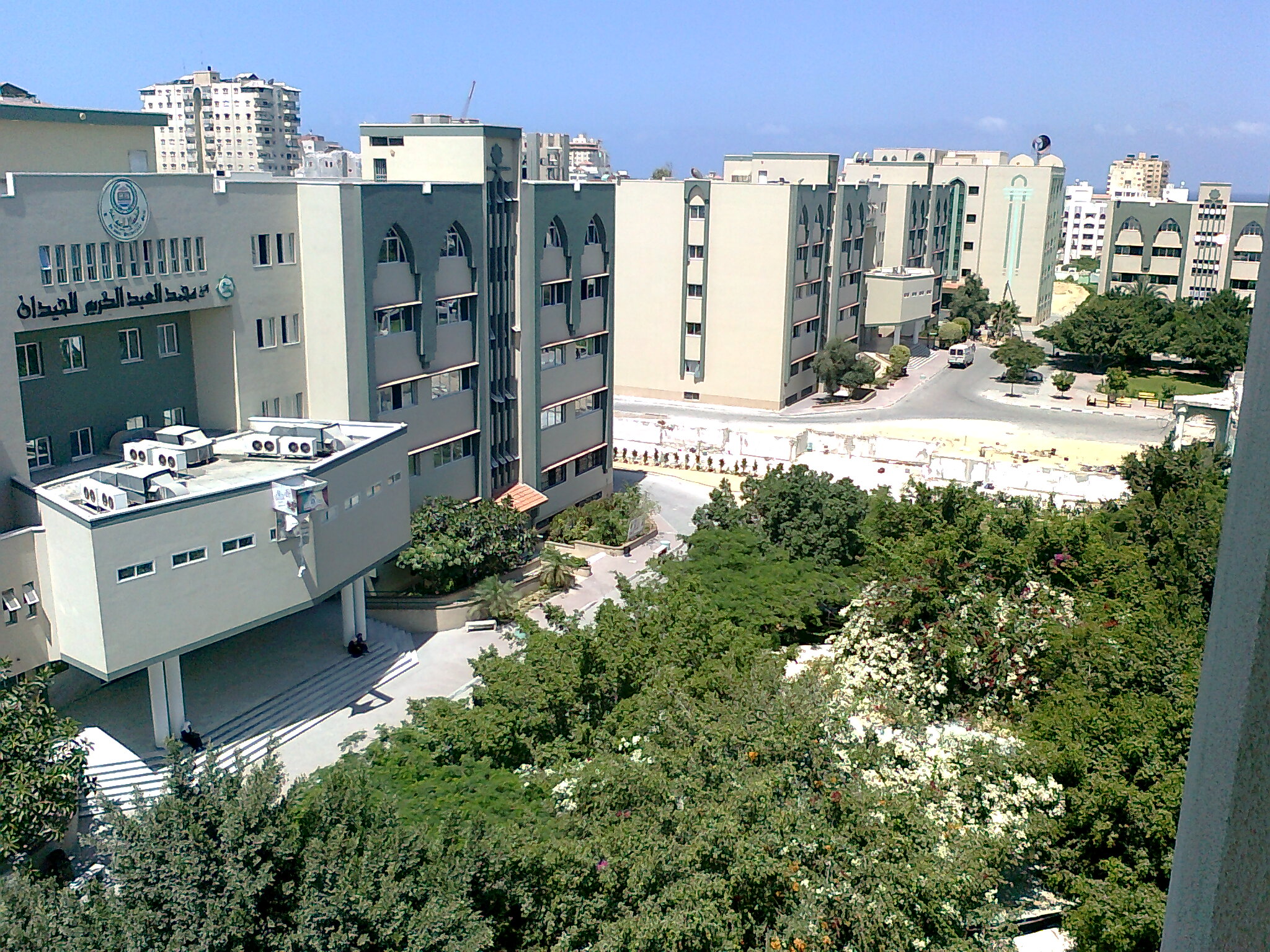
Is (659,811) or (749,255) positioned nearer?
(659,811)

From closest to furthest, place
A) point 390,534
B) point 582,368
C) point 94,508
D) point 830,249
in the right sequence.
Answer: point 94,508, point 390,534, point 582,368, point 830,249

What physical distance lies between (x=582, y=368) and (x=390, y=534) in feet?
49.1

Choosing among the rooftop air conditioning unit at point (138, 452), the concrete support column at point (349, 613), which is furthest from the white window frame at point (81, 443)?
the concrete support column at point (349, 613)

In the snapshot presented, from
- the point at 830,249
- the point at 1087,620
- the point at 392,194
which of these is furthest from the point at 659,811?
the point at 830,249

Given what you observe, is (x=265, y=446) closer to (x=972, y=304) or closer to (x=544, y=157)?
(x=544, y=157)

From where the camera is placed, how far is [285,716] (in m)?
30.4

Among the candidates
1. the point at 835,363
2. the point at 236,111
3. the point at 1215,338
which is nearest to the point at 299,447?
the point at 835,363

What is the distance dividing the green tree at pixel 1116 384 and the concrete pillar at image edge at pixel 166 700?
6468 centimetres

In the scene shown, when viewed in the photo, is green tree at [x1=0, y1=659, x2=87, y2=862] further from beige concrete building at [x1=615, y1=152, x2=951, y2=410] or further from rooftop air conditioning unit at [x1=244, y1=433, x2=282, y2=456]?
beige concrete building at [x1=615, y1=152, x2=951, y2=410]

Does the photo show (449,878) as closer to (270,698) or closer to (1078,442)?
(270,698)

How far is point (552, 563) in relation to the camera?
40.3 m

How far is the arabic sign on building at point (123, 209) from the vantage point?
28938 mm

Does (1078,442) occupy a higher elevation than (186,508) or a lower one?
lower

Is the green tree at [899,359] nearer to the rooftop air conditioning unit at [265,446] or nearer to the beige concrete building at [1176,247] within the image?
the beige concrete building at [1176,247]
